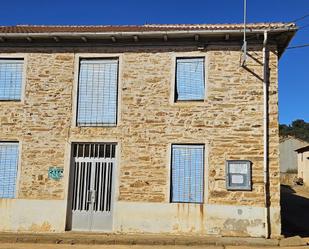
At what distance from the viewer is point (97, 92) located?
1264 centimetres

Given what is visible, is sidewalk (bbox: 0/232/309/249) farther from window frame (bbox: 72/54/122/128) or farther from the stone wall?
window frame (bbox: 72/54/122/128)

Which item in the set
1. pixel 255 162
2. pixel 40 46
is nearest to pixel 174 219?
pixel 255 162

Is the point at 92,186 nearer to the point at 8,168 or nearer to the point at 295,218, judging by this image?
the point at 8,168

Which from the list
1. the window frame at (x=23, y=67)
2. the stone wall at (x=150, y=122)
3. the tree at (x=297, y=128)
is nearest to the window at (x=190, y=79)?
the stone wall at (x=150, y=122)

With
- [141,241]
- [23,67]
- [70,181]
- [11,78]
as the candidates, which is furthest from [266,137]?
[11,78]

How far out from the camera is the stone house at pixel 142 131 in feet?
38.1

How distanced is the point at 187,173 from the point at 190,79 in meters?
2.70

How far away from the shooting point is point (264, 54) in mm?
11969

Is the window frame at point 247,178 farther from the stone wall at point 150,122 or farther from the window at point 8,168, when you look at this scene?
the window at point 8,168

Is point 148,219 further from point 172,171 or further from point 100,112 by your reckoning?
point 100,112

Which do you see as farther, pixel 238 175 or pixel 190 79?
pixel 190 79

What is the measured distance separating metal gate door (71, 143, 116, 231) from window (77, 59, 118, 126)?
76 cm

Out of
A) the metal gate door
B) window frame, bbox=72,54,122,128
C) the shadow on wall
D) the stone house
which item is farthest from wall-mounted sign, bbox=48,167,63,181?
the shadow on wall

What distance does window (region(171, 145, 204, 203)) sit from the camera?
1178 centimetres
